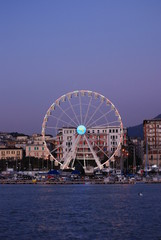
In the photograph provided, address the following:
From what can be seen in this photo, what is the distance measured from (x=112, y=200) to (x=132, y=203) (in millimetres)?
5312

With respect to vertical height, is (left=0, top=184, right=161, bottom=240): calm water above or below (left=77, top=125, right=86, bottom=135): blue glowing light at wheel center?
below

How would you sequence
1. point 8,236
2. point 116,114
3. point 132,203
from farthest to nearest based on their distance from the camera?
point 116,114 → point 132,203 → point 8,236

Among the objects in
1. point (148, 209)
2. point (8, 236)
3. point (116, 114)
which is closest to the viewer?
point (8, 236)

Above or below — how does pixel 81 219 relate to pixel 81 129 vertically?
below

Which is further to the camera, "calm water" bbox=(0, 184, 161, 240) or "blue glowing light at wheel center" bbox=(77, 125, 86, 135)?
"blue glowing light at wheel center" bbox=(77, 125, 86, 135)

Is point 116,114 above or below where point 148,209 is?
above

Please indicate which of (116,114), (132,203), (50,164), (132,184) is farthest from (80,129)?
(50,164)

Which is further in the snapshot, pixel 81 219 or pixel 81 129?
pixel 81 129

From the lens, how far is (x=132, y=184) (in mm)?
139875

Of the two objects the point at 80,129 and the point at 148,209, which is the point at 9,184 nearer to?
the point at 80,129

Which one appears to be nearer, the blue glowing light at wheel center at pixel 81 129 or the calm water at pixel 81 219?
the calm water at pixel 81 219

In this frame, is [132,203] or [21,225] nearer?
[21,225]

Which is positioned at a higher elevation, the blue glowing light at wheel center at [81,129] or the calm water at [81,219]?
the blue glowing light at wheel center at [81,129]

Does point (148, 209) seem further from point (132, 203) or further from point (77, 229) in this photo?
point (77, 229)
